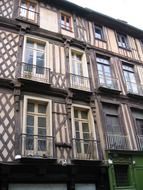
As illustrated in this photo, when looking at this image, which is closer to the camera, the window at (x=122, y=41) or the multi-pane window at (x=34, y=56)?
the multi-pane window at (x=34, y=56)

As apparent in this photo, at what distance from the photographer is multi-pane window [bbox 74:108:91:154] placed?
874cm

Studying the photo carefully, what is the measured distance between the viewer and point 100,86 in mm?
10406

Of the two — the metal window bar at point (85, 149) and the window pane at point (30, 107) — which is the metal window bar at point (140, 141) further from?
the window pane at point (30, 107)

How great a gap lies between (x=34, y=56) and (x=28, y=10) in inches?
105

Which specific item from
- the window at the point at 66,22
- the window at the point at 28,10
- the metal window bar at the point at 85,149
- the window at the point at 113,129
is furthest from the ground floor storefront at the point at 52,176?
the window at the point at 66,22

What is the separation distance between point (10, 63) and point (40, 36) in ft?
7.67

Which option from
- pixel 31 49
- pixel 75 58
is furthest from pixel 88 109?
pixel 31 49

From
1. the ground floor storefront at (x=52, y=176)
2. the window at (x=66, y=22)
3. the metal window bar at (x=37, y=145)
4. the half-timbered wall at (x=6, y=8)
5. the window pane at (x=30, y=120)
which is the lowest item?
the ground floor storefront at (x=52, y=176)

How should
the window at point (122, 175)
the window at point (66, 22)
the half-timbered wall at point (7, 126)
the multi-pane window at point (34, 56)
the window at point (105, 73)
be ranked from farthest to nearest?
the window at point (66, 22) < the window at point (105, 73) < the multi-pane window at point (34, 56) < the window at point (122, 175) < the half-timbered wall at point (7, 126)

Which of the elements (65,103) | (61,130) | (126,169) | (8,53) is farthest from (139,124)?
(8,53)

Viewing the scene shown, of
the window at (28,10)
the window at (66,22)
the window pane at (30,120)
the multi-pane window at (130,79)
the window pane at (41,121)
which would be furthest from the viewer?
the multi-pane window at (130,79)

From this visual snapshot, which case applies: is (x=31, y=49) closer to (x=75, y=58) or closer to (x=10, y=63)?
(x=10, y=63)

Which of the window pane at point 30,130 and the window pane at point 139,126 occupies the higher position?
the window pane at point 139,126

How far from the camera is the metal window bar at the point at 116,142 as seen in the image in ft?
30.7
